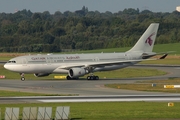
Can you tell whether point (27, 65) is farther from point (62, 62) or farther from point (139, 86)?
point (139, 86)

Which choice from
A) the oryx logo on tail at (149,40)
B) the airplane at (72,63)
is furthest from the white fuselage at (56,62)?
the oryx logo on tail at (149,40)

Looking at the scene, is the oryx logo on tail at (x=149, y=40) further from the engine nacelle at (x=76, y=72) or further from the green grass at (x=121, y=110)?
the green grass at (x=121, y=110)

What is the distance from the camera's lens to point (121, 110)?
4703 cm

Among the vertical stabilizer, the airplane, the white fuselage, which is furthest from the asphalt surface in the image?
the vertical stabilizer

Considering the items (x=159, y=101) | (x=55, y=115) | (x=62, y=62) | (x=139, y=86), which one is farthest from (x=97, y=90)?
(x=55, y=115)

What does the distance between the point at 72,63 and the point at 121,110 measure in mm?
39036

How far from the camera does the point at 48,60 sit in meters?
83.8

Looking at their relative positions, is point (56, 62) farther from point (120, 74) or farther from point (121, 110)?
point (121, 110)

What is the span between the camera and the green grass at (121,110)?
143 feet

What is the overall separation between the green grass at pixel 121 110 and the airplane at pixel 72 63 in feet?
105

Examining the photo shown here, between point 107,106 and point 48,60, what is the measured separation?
35.1 m

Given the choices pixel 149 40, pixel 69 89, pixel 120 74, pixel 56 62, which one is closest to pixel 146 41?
pixel 149 40

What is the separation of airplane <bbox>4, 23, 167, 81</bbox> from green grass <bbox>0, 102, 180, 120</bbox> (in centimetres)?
3195

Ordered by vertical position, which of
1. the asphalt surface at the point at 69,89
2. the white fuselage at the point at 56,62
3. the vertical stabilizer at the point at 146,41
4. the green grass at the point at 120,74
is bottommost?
the green grass at the point at 120,74
